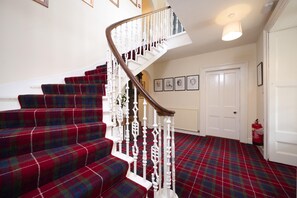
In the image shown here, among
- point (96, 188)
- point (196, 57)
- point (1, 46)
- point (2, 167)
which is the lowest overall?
point (96, 188)

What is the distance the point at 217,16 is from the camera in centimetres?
205

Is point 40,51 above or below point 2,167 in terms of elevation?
above

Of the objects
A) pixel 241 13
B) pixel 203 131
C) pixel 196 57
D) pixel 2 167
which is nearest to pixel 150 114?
pixel 203 131

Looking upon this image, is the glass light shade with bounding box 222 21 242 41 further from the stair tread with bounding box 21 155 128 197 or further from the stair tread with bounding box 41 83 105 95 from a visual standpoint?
the stair tread with bounding box 21 155 128 197

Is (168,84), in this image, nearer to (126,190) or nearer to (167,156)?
(167,156)

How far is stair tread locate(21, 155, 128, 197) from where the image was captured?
2.74 ft

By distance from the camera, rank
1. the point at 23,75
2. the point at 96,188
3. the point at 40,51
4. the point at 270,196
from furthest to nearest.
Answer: the point at 40,51
the point at 23,75
the point at 270,196
the point at 96,188

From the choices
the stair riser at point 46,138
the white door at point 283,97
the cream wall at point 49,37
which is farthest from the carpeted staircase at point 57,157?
the white door at point 283,97

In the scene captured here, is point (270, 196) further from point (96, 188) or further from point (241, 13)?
point (241, 13)

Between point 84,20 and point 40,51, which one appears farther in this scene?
point 84,20

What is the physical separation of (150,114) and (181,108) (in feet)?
3.69

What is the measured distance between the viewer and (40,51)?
2115 mm

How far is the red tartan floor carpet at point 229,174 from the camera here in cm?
153

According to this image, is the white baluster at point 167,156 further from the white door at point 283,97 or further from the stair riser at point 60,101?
Result: the white door at point 283,97
